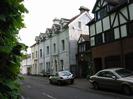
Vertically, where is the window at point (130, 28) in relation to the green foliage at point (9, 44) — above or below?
above

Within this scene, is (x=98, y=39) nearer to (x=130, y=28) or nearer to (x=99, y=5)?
(x=99, y=5)

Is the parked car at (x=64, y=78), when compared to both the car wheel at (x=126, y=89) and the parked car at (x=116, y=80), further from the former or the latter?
the car wheel at (x=126, y=89)

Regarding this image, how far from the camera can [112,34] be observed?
76.6ft

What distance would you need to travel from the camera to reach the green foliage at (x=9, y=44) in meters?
3.08

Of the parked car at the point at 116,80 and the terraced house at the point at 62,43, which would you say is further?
the terraced house at the point at 62,43

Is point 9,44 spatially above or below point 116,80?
above

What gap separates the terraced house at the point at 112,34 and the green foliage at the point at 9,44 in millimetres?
18459

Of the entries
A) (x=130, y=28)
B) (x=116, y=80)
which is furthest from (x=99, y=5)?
(x=116, y=80)

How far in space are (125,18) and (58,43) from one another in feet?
63.2

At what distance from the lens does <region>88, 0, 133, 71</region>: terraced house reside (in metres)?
21.2

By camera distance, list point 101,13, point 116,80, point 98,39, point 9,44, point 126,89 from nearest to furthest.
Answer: point 9,44 < point 126,89 < point 116,80 < point 101,13 < point 98,39

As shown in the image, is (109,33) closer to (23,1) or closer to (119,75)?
(119,75)

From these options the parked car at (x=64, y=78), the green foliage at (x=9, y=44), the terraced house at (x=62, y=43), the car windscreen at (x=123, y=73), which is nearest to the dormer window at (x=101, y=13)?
the parked car at (x=64, y=78)

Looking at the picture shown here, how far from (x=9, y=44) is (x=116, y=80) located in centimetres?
1270
